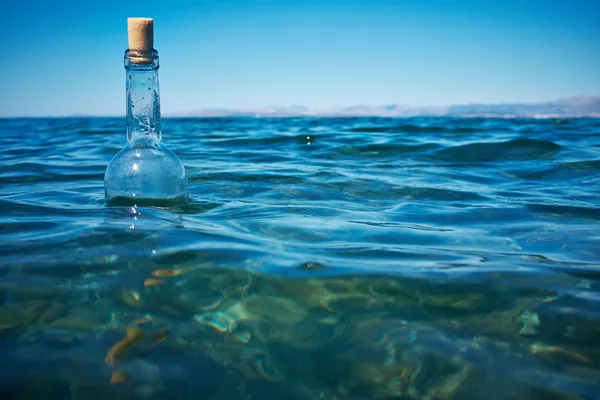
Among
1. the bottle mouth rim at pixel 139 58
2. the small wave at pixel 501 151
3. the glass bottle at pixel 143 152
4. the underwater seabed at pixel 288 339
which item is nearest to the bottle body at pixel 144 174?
the glass bottle at pixel 143 152

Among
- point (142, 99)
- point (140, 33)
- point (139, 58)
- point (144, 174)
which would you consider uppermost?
point (140, 33)

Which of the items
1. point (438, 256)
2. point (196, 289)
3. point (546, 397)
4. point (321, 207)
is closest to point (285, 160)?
point (321, 207)

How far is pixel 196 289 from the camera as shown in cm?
131

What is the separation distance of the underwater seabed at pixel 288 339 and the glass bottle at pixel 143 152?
32.4 inches

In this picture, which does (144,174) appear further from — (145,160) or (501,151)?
(501,151)

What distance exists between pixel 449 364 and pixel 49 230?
5.40 ft

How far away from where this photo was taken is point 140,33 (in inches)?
79.7

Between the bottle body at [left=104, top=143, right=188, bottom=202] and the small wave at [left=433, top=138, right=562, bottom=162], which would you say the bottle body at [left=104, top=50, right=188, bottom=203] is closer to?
the bottle body at [left=104, top=143, right=188, bottom=202]

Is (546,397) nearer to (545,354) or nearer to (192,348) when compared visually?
(545,354)

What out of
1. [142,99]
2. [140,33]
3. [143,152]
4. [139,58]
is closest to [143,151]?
[143,152]

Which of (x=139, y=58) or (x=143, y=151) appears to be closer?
(x=139, y=58)

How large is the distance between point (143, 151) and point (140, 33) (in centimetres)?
54

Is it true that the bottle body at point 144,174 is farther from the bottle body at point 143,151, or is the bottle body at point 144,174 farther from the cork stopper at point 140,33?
the cork stopper at point 140,33

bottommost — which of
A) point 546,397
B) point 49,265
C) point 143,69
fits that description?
point 546,397
